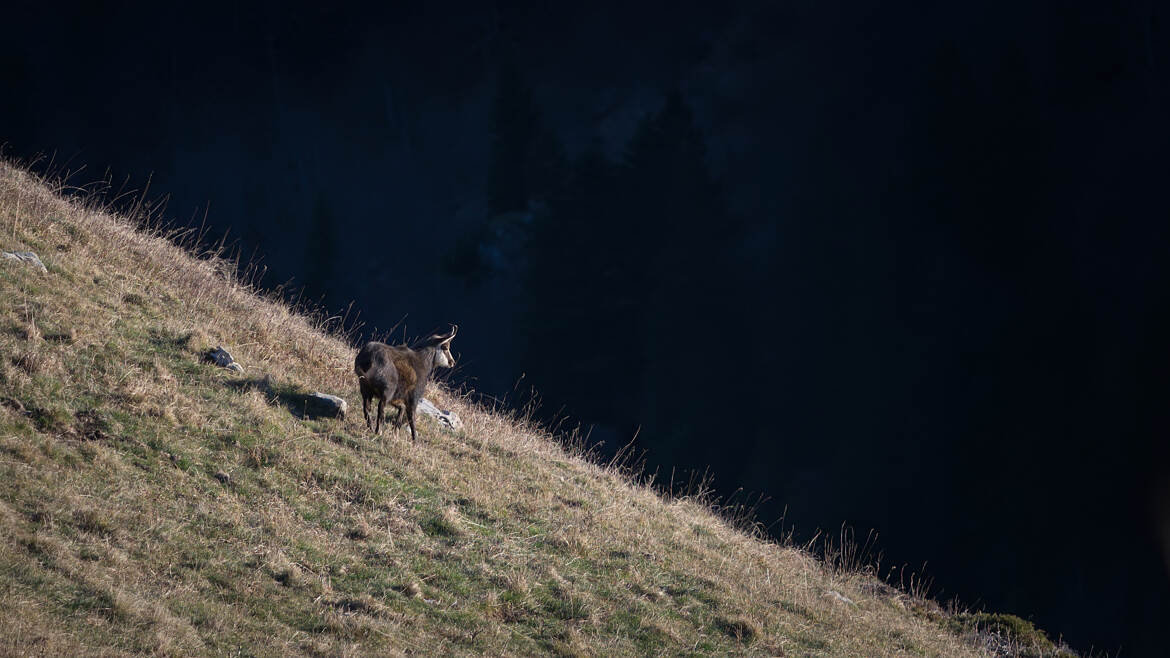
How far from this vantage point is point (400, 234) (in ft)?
221

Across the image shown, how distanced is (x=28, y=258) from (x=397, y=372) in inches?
186

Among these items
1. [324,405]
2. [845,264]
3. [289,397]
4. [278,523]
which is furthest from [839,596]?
[845,264]

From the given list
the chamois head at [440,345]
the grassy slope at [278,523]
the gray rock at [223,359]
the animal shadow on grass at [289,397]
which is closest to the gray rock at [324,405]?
the animal shadow on grass at [289,397]

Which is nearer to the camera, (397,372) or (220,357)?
(397,372)

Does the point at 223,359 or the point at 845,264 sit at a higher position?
the point at 845,264

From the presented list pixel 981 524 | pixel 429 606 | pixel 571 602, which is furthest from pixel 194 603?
pixel 981 524

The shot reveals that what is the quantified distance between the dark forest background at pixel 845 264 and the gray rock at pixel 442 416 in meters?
16.1

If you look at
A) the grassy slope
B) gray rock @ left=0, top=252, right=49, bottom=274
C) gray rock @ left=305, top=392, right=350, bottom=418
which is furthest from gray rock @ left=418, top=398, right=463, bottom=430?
gray rock @ left=0, top=252, right=49, bottom=274

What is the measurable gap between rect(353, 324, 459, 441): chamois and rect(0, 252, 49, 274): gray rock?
13.1 feet

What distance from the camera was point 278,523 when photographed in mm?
7770

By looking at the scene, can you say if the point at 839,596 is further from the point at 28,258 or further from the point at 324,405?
the point at 28,258

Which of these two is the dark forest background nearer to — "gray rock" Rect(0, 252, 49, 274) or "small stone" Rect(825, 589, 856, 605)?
"small stone" Rect(825, 589, 856, 605)

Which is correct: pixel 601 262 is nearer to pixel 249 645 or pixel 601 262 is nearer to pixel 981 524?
pixel 981 524

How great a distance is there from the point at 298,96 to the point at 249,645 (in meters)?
A: 83.6
